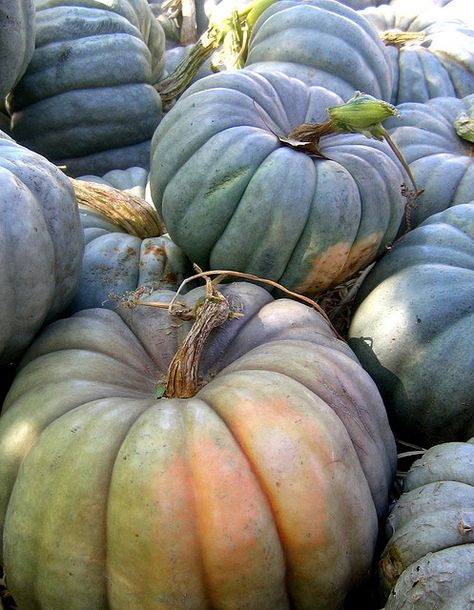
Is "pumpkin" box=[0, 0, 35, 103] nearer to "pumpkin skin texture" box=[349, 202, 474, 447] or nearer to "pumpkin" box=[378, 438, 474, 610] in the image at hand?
"pumpkin skin texture" box=[349, 202, 474, 447]

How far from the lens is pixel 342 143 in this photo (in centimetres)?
242

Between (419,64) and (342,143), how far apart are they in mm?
1464

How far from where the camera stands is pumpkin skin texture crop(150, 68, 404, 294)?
2166mm

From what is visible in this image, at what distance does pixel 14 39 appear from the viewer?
2.61 metres

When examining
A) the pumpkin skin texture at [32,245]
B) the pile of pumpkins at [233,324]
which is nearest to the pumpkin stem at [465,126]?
the pile of pumpkins at [233,324]

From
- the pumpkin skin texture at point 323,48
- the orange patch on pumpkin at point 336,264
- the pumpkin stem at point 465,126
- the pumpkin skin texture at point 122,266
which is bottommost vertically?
the pumpkin skin texture at point 122,266

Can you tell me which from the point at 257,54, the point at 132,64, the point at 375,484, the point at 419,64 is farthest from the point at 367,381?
the point at 419,64

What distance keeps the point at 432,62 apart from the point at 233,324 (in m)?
2.35

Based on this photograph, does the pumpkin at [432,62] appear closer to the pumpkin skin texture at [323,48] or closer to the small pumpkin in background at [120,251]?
the pumpkin skin texture at [323,48]

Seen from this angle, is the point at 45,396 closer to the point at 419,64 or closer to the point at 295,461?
the point at 295,461

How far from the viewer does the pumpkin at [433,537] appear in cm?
128

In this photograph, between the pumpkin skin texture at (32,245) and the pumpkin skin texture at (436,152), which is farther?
the pumpkin skin texture at (436,152)

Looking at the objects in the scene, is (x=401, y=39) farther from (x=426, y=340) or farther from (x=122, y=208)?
(x=426, y=340)

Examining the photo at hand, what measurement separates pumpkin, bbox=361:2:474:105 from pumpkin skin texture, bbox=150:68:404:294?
1.30 m
